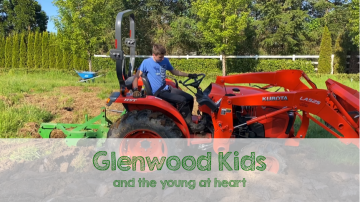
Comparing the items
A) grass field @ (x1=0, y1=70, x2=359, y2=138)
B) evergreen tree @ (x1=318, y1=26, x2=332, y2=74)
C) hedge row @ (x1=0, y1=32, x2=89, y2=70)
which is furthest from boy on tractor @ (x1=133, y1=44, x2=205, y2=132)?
hedge row @ (x1=0, y1=32, x2=89, y2=70)

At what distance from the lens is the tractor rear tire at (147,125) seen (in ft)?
11.2

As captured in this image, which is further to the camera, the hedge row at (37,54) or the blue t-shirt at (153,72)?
the hedge row at (37,54)

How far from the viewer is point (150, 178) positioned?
11.3 ft

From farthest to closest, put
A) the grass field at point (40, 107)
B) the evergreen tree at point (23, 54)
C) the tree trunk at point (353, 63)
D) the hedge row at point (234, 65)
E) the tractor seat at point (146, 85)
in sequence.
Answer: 1. the evergreen tree at point (23, 54)
2. the tree trunk at point (353, 63)
3. the hedge row at point (234, 65)
4. the grass field at point (40, 107)
5. the tractor seat at point (146, 85)

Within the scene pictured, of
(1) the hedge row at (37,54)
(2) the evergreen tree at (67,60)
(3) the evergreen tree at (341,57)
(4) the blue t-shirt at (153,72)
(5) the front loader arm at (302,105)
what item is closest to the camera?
(5) the front loader arm at (302,105)

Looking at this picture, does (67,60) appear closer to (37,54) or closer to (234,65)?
(37,54)

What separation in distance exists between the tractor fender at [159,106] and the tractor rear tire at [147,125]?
0.09 metres

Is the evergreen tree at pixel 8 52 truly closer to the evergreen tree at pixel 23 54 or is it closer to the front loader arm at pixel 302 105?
the evergreen tree at pixel 23 54

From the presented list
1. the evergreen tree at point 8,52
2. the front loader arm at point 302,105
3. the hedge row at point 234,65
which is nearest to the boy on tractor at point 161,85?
the front loader arm at point 302,105

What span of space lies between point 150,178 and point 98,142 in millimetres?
1059

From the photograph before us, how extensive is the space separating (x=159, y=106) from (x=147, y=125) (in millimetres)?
253

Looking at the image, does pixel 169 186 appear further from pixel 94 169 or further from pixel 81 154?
pixel 81 154

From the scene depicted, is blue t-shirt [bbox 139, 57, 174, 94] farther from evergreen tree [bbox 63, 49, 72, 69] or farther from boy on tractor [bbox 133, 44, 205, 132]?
evergreen tree [bbox 63, 49, 72, 69]

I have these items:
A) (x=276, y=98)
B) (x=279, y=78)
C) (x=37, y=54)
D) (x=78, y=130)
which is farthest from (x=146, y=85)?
(x=37, y=54)
